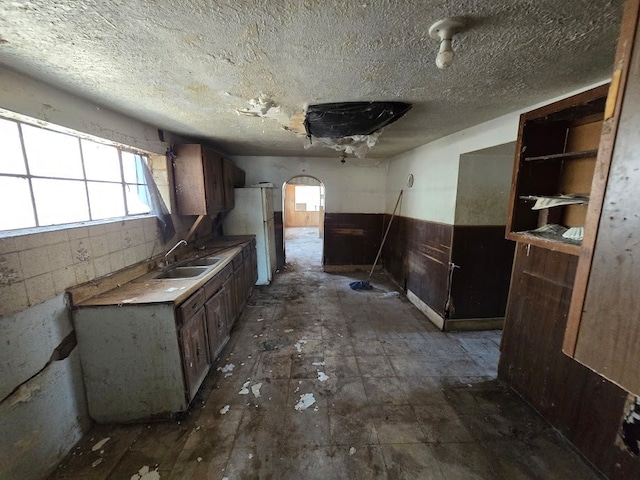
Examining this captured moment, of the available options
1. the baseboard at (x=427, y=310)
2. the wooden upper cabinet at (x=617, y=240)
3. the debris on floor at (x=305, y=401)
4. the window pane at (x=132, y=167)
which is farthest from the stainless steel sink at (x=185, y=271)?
the baseboard at (x=427, y=310)

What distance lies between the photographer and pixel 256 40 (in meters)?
1.15

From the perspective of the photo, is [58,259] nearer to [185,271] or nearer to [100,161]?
[100,161]

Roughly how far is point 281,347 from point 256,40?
8.56 feet

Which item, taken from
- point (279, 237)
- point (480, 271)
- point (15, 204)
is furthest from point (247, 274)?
point (480, 271)

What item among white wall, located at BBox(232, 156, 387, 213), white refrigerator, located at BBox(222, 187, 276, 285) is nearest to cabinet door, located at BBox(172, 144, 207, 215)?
white refrigerator, located at BBox(222, 187, 276, 285)

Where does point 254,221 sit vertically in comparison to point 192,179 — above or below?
below

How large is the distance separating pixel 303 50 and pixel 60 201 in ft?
6.12

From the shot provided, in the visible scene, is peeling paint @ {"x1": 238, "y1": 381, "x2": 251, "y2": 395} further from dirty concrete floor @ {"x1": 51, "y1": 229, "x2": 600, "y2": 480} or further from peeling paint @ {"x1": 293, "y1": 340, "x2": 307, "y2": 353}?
peeling paint @ {"x1": 293, "y1": 340, "x2": 307, "y2": 353}

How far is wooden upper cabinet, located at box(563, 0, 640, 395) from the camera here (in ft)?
2.06

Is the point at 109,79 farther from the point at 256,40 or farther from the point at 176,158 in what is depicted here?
the point at 176,158

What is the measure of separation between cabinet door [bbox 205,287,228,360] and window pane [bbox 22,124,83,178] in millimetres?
1412

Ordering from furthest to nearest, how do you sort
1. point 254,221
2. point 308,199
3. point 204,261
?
point 308,199 < point 254,221 < point 204,261

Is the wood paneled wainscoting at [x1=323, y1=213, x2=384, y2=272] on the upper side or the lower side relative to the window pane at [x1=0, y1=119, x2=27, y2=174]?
lower

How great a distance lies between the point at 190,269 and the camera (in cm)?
276
